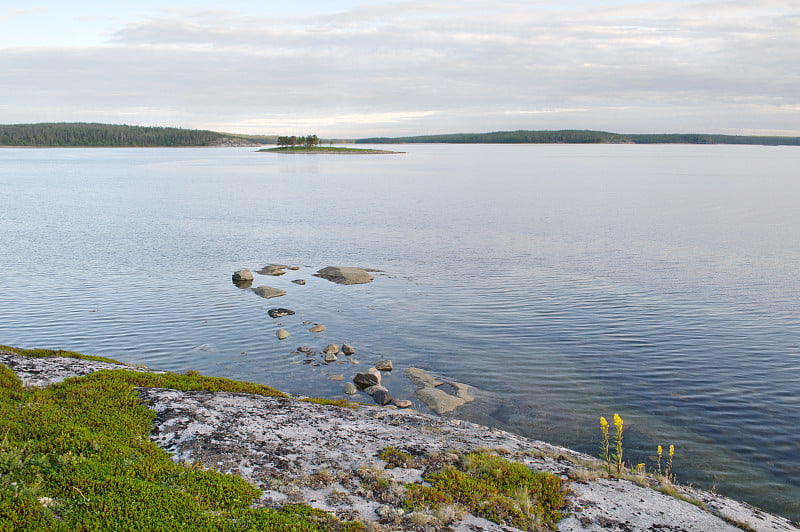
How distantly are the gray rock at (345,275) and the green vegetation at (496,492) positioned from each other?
1117 inches

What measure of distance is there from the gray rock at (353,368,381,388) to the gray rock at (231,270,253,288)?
1973 centimetres

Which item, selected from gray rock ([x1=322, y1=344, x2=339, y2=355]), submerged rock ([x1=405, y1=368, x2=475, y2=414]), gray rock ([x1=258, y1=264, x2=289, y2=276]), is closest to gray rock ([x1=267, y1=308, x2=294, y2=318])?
gray rock ([x1=322, y1=344, x2=339, y2=355])

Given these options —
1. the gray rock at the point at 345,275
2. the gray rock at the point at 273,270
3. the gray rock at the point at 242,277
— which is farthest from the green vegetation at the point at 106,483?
the gray rock at the point at 273,270

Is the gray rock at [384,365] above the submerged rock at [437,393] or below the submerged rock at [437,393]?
above

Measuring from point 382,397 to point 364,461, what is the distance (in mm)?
8065

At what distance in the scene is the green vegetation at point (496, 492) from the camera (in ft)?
37.7

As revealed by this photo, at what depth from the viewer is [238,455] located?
1282 centimetres

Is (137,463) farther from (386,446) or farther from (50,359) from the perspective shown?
(50,359)

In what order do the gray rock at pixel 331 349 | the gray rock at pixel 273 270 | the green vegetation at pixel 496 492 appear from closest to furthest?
the green vegetation at pixel 496 492, the gray rock at pixel 331 349, the gray rock at pixel 273 270

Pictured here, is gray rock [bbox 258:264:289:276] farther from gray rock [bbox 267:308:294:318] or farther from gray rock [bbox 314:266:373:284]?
gray rock [bbox 267:308:294:318]

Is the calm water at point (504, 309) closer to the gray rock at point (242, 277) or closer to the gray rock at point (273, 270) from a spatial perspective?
the gray rock at point (242, 277)

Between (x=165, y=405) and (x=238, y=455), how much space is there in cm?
331

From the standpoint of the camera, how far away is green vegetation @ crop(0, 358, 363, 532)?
9.57 m

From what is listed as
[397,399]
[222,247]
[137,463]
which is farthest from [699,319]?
[222,247]
